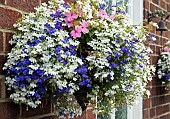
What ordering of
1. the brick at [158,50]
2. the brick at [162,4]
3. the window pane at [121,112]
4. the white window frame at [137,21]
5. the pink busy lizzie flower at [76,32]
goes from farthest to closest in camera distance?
the brick at [162,4] < the brick at [158,50] < the white window frame at [137,21] < the window pane at [121,112] < the pink busy lizzie flower at [76,32]

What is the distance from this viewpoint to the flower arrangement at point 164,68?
3.35m

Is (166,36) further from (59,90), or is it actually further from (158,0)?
(59,90)

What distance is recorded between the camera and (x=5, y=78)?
151cm

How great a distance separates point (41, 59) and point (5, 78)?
201mm

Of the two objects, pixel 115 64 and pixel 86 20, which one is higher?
pixel 86 20

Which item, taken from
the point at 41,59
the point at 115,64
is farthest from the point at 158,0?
the point at 41,59

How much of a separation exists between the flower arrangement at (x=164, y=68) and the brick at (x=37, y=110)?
6.01ft

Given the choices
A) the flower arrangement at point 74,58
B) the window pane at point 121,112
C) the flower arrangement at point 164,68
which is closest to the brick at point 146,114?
the window pane at point 121,112

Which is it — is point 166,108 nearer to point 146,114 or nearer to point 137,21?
point 146,114

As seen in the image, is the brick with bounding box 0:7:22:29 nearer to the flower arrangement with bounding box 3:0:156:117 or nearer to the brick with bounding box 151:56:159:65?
the flower arrangement with bounding box 3:0:156:117

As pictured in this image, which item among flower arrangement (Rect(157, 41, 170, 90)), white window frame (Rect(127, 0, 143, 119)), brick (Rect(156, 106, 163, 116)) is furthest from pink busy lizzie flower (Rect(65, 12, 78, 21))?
brick (Rect(156, 106, 163, 116))

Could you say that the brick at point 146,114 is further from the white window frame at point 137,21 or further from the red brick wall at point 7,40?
the red brick wall at point 7,40

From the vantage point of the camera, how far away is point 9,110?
154cm

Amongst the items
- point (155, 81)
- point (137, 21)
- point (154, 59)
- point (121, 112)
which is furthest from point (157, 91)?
point (137, 21)
